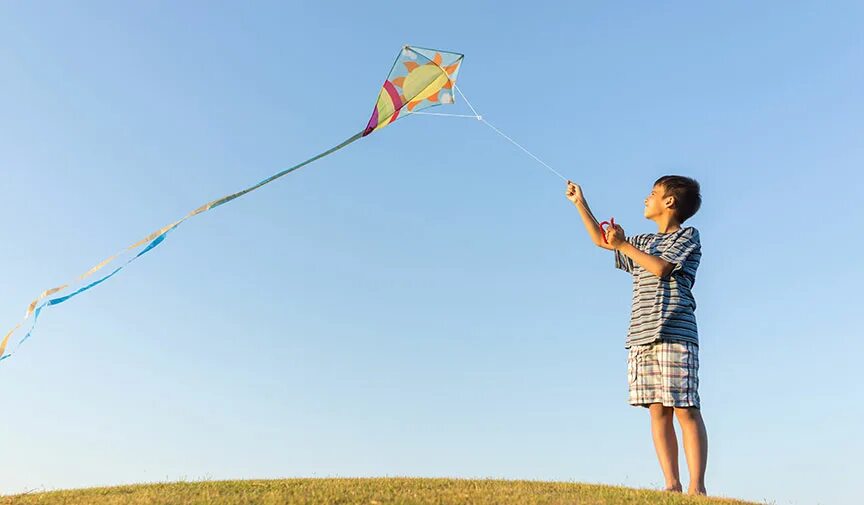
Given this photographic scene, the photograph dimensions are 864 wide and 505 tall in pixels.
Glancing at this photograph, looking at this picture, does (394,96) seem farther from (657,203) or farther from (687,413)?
(687,413)

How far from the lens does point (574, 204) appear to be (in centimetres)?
729

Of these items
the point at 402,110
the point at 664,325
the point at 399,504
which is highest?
the point at 402,110

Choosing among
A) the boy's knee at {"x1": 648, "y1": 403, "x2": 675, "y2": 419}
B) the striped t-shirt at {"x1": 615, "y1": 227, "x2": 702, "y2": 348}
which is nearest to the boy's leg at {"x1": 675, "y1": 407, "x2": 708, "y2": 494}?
the boy's knee at {"x1": 648, "y1": 403, "x2": 675, "y2": 419}

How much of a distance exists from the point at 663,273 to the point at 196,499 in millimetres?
4352

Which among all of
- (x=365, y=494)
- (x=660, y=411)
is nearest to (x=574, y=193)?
(x=660, y=411)

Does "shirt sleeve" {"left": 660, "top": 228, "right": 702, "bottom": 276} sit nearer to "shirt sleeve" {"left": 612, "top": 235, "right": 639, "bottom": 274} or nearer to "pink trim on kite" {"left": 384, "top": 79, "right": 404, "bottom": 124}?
"shirt sleeve" {"left": 612, "top": 235, "right": 639, "bottom": 274}

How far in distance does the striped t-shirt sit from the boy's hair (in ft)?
0.73

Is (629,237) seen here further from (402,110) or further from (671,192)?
(402,110)

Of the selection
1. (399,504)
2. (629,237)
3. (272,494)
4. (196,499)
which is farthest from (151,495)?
(629,237)

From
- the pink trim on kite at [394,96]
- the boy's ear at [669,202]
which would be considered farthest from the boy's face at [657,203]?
the pink trim on kite at [394,96]

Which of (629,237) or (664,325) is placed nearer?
(664,325)

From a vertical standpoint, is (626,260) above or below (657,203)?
below

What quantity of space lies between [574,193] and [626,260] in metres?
0.77

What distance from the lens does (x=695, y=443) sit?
6.56 m
